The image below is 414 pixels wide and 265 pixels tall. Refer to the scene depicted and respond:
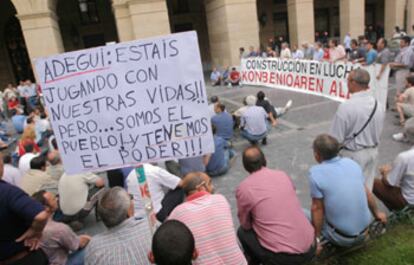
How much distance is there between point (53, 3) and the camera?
18.7m

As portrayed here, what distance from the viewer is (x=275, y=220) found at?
2848mm

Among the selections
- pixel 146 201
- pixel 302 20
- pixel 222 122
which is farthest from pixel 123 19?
pixel 146 201

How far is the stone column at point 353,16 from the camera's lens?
20591 mm

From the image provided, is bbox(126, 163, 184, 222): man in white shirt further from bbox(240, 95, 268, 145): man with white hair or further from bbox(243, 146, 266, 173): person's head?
bbox(240, 95, 268, 145): man with white hair

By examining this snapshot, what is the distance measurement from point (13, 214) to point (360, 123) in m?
3.33

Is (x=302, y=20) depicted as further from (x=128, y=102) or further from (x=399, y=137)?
(x=128, y=102)

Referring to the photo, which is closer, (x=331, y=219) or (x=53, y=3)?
(x=331, y=219)

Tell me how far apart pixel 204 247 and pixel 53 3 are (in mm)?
19874

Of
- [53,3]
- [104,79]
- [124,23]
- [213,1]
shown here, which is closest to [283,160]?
[104,79]

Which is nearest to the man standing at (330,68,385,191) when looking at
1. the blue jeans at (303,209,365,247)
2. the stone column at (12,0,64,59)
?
the blue jeans at (303,209,365,247)

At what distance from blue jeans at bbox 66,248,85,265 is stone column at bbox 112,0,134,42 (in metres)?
16.3

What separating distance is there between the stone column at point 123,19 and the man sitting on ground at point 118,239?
17.1 metres

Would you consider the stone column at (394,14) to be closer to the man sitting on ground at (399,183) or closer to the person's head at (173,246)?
the man sitting on ground at (399,183)

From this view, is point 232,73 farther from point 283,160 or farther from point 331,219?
point 331,219
